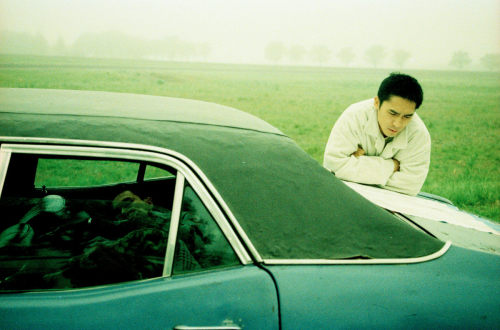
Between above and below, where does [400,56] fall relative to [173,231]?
above

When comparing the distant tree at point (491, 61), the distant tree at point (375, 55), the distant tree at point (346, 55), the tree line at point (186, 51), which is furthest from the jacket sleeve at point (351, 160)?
the distant tree at point (346, 55)

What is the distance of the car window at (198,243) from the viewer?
53.1 inches

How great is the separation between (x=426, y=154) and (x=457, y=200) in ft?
11.1

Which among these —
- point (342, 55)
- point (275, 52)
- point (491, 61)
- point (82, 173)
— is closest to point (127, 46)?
point (275, 52)

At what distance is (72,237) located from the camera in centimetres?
179

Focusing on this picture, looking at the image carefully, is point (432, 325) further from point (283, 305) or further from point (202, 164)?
point (202, 164)

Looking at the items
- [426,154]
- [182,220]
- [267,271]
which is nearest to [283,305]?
[267,271]

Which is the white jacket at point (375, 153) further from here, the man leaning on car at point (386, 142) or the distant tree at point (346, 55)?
the distant tree at point (346, 55)

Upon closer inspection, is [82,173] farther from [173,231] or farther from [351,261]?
[351,261]

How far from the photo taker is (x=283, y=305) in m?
1.23

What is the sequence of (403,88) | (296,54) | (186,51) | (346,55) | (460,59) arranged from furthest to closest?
1. (296,54)
2. (346,55)
3. (186,51)
4. (460,59)
5. (403,88)

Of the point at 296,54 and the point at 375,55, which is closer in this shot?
the point at 375,55

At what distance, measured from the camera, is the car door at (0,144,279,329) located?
1.20 m

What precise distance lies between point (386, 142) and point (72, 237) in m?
2.16
